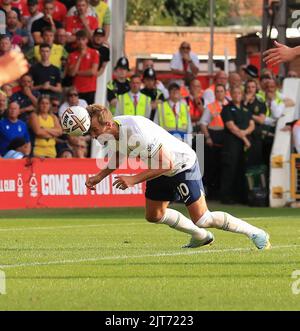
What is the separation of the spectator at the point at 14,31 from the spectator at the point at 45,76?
1.67 feet

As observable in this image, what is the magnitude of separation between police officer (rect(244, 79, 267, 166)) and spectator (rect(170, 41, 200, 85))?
2.38 m

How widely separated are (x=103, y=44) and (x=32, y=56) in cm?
140

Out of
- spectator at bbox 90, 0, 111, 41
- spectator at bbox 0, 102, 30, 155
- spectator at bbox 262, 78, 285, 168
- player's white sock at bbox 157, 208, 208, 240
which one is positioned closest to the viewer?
player's white sock at bbox 157, 208, 208, 240

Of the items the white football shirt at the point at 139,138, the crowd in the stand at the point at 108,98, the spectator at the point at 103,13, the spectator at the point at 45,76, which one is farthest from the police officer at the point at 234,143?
the white football shirt at the point at 139,138

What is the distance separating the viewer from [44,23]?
23.5 meters

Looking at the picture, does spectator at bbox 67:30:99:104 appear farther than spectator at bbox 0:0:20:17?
Yes

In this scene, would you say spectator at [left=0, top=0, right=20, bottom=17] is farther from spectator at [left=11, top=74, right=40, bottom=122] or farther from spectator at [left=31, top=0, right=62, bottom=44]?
spectator at [left=11, top=74, right=40, bottom=122]

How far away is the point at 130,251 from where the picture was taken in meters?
13.9

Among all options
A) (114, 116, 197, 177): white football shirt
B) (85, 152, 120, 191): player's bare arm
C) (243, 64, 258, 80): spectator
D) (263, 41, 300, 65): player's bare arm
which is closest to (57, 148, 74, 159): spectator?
(243, 64, 258, 80): spectator

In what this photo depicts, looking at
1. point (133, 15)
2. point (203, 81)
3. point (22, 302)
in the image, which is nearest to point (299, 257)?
point (22, 302)

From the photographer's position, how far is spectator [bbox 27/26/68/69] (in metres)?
23.0

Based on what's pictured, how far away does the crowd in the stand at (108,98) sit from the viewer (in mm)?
22500

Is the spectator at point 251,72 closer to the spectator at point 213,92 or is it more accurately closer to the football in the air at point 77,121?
the spectator at point 213,92

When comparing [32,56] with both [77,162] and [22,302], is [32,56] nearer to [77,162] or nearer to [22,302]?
[77,162]
